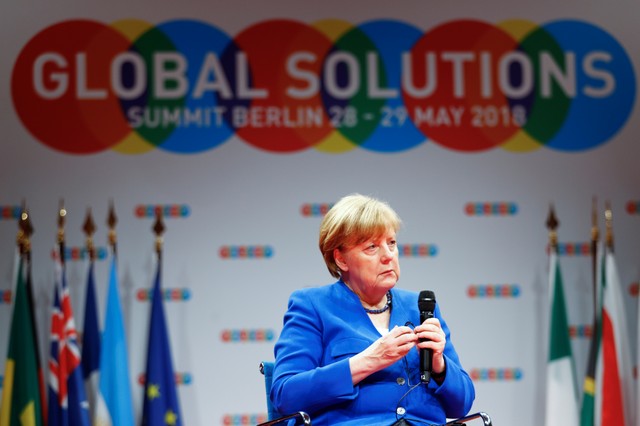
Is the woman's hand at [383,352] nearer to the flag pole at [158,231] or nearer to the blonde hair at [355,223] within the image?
the blonde hair at [355,223]

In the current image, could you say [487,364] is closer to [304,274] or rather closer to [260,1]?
[304,274]

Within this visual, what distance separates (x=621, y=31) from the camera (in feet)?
20.0

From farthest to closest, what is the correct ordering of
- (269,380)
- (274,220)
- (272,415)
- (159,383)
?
1. (274,220)
2. (159,383)
3. (269,380)
4. (272,415)

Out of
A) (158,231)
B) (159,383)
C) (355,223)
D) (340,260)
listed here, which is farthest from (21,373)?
(355,223)

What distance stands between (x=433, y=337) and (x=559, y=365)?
313 cm

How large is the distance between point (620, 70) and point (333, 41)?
5.87 feet

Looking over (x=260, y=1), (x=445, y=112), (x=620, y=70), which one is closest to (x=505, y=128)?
(x=445, y=112)

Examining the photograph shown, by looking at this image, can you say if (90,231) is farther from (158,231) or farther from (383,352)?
(383,352)

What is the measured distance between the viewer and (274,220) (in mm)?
5918

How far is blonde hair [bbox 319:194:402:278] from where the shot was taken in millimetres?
3072

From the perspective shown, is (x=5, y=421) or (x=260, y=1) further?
(x=260, y=1)

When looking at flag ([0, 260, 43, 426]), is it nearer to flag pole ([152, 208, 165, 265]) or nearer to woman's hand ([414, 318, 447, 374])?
flag pole ([152, 208, 165, 265])

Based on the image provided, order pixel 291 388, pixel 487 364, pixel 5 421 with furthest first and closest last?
1. pixel 487 364
2. pixel 5 421
3. pixel 291 388

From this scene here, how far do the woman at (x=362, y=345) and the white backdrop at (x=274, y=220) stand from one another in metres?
2.71
